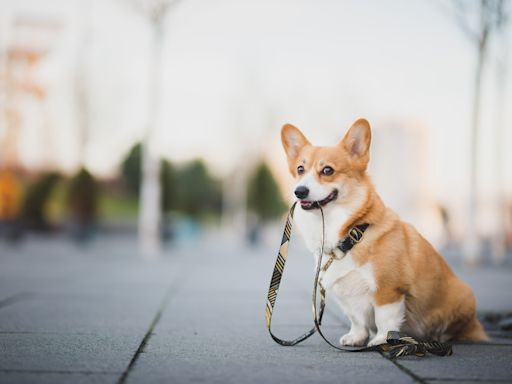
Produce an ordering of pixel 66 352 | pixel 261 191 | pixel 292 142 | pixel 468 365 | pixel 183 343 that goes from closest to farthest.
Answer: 1. pixel 468 365
2. pixel 66 352
3. pixel 183 343
4. pixel 292 142
5. pixel 261 191

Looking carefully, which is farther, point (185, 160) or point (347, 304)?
point (185, 160)

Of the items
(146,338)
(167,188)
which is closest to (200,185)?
(167,188)

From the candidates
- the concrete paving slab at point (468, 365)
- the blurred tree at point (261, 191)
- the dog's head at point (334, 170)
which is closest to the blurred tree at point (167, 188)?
the blurred tree at point (261, 191)

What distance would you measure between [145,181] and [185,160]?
5204 cm

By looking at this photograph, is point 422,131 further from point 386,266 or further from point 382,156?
point 386,266

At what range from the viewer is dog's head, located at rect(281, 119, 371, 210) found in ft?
11.8

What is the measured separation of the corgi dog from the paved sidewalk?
0.27m

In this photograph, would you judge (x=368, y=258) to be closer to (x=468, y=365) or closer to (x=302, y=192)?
(x=302, y=192)

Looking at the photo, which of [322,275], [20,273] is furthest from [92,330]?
[20,273]

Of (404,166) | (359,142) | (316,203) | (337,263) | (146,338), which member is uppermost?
(404,166)

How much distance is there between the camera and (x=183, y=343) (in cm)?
381

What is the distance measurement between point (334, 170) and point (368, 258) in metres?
0.62

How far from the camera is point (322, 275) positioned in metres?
3.73

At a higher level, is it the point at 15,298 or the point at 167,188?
the point at 167,188
